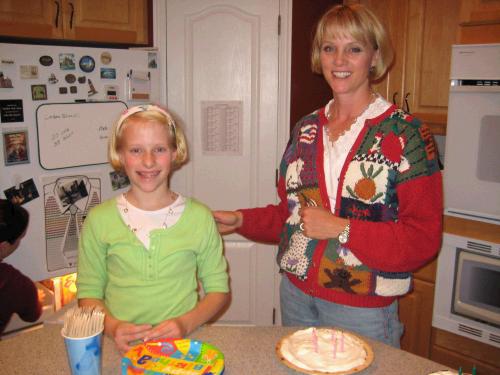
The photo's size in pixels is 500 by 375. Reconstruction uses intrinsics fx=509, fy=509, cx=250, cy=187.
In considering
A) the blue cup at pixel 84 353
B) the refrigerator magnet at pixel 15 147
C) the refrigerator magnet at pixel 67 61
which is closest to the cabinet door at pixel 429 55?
the refrigerator magnet at pixel 67 61

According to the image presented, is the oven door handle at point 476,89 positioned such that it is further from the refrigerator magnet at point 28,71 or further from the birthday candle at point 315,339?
the refrigerator magnet at point 28,71

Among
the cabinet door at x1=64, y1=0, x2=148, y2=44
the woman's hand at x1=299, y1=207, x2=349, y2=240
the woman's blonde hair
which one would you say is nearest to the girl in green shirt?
the woman's hand at x1=299, y1=207, x2=349, y2=240

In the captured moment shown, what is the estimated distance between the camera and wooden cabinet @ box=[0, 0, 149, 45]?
6.78 feet

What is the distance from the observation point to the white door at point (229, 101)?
2.71 metres

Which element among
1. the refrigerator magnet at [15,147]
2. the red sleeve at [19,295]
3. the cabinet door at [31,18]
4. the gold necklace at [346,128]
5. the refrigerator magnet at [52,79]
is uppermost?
the cabinet door at [31,18]

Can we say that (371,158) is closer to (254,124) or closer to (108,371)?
(108,371)

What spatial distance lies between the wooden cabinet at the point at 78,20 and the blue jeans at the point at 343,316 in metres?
1.52

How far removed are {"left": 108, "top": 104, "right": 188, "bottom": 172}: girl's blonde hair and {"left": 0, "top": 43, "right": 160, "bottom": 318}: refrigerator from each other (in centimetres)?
100

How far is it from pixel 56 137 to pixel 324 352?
166 cm

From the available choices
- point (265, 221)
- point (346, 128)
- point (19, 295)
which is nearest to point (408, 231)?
point (346, 128)

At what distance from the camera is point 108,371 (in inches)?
40.1

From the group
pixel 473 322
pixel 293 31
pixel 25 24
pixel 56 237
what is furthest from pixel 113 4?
pixel 473 322

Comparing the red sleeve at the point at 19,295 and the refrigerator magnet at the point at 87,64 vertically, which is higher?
the refrigerator magnet at the point at 87,64

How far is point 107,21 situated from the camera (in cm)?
242
